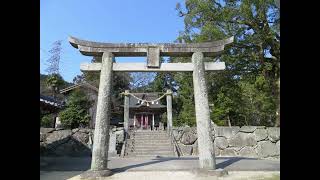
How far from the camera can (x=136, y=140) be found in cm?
2059

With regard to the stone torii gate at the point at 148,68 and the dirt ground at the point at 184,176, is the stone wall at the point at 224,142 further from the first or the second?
the dirt ground at the point at 184,176

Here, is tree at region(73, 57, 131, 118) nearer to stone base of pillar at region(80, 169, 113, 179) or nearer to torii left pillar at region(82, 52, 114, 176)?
torii left pillar at region(82, 52, 114, 176)

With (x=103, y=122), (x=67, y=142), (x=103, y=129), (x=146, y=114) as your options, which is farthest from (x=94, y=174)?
(x=146, y=114)

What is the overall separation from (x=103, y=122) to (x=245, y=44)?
13.1 meters

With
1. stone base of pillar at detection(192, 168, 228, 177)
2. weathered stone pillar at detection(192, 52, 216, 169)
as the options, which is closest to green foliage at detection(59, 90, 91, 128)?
weathered stone pillar at detection(192, 52, 216, 169)

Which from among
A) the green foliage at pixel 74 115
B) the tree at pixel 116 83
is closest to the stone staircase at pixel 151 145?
the green foliage at pixel 74 115

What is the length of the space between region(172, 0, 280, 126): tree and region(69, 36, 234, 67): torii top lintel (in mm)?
8833

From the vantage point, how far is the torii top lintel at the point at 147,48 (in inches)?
399

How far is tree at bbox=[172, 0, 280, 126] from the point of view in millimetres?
19219

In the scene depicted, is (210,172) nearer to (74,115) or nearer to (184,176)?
(184,176)

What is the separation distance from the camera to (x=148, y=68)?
10211 mm
